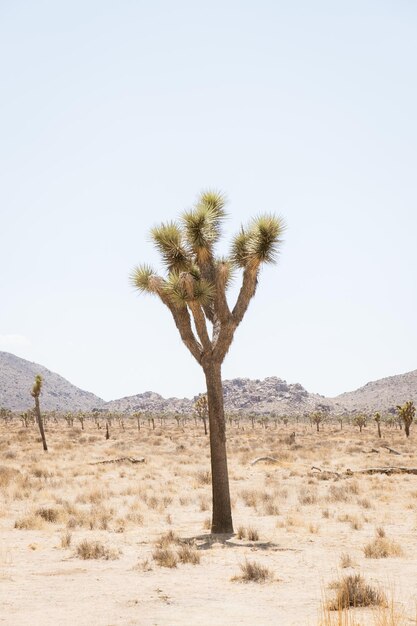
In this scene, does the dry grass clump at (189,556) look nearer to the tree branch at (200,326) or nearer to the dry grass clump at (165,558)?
the dry grass clump at (165,558)

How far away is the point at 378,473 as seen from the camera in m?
23.5

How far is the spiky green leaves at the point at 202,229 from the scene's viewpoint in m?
13.3

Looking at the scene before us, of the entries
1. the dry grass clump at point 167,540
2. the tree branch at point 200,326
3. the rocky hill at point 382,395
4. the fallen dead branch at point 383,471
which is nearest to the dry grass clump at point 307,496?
the fallen dead branch at point 383,471

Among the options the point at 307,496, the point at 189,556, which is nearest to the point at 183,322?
the point at 189,556

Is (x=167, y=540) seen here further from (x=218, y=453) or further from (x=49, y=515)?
(x=49, y=515)

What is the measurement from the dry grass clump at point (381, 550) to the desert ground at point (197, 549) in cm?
2

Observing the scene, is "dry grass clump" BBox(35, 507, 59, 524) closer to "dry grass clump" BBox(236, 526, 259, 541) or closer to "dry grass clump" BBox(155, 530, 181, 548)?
"dry grass clump" BBox(155, 530, 181, 548)

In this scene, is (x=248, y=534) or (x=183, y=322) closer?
(x=248, y=534)

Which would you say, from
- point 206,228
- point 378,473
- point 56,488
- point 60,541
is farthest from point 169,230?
point 378,473

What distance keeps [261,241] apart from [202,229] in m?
1.41

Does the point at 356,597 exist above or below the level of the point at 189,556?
below

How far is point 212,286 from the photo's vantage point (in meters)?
13.3

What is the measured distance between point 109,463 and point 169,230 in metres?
18.0

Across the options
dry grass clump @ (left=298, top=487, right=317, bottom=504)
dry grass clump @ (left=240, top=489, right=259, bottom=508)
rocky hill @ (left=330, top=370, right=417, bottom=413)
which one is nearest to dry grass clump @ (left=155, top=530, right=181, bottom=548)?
dry grass clump @ (left=240, top=489, right=259, bottom=508)
